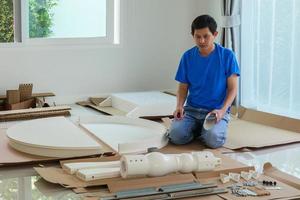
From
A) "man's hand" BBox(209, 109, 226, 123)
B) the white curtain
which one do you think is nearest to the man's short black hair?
"man's hand" BBox(209, 109, 226, 123)

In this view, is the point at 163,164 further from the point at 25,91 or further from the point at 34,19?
the point at 34,19

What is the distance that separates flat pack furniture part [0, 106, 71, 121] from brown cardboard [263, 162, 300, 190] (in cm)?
184

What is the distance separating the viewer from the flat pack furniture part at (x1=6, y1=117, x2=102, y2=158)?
292 centimetres

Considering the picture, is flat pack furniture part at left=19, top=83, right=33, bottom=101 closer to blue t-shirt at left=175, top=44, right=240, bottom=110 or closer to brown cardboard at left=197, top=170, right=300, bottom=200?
blue t-shirt at left=175, top=44, right=240, bottom=110

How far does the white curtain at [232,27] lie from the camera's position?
4543 millimetres

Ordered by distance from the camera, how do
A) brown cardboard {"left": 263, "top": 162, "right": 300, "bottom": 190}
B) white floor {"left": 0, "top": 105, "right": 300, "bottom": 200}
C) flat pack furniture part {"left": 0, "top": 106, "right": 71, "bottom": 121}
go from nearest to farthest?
white floor {"left": 0, "top": 105, "right": 300, "bottom": 200} < brown cardboard {"left": 263, "top": 162, "right": 300, "bottom": 190} < flat pack furniture part {"left": 0, "top": 106, "right": 71, "bottom": 121}

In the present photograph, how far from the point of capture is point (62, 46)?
4633 millimetres

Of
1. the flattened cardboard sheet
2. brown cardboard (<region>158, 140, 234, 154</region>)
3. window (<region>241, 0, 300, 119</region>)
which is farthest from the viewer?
window (<region>241, 0, 300, 119</region>)

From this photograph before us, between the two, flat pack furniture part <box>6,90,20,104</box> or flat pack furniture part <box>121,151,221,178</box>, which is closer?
flat pack furniture part <box>121,151,221,178</box>

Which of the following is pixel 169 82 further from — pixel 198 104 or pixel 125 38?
pixel 198 104

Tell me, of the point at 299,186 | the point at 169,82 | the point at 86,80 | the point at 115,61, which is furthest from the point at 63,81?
the point at 299,186

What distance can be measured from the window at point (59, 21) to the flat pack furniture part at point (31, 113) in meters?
0.80

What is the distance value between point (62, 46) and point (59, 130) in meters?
1.51

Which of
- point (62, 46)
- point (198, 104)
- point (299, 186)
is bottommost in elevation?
point (299, 186)
